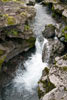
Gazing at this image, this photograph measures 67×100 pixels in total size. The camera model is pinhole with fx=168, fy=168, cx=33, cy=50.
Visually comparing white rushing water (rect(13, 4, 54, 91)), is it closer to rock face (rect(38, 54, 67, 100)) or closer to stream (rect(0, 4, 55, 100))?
stream (rect(0, 4, 55, 100))

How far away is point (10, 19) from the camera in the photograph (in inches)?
709

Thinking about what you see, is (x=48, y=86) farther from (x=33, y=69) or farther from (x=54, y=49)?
(x=54, y=49)

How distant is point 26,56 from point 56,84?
27.6 feet

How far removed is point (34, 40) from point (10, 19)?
16.6ft

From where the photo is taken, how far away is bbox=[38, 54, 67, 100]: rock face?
11.7 m

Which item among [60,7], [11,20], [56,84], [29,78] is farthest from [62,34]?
[56,84]

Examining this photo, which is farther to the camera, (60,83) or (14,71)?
(14,71)

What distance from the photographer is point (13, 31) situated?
18.6 metres

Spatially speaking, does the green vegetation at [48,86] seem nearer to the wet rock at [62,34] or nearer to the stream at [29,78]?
the stream at [29,78]

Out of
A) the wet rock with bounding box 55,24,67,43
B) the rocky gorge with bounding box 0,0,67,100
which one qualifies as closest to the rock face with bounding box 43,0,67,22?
the rocky gorge with bounding box 0,0,67,100

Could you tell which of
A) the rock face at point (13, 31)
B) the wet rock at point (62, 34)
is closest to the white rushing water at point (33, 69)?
the rock face at point (13, 31)

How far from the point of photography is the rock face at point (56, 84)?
38.3 ft

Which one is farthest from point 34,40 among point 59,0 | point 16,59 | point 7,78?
point 59,0

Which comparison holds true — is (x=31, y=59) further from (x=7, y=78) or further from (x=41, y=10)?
(x=41, y=10)
